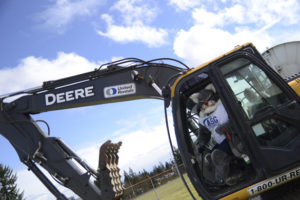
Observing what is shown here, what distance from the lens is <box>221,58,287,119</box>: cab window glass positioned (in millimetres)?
3928

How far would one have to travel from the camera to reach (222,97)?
13.2 ft

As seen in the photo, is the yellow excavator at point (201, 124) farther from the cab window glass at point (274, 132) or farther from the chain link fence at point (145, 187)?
the chain link fence at point (145, 187)

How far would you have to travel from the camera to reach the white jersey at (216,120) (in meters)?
4.09

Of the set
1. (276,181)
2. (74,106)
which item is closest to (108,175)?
(74,106)

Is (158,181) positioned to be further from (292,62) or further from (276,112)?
(276,112)

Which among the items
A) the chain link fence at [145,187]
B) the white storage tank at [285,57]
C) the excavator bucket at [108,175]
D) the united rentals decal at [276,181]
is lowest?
the united rentals decal at [276,181]

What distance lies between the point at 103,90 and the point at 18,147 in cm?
190

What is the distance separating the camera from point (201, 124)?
435 cm

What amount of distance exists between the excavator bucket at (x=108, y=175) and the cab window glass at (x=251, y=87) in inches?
92.2

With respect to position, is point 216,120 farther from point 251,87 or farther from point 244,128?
point 251,87

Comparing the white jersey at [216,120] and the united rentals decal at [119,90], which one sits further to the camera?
the united rentals decal at [119,90]

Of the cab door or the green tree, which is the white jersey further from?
the green tree

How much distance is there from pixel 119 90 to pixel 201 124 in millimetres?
1833

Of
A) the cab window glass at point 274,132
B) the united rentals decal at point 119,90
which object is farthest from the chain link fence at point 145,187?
the cab window glass at point 274,132
